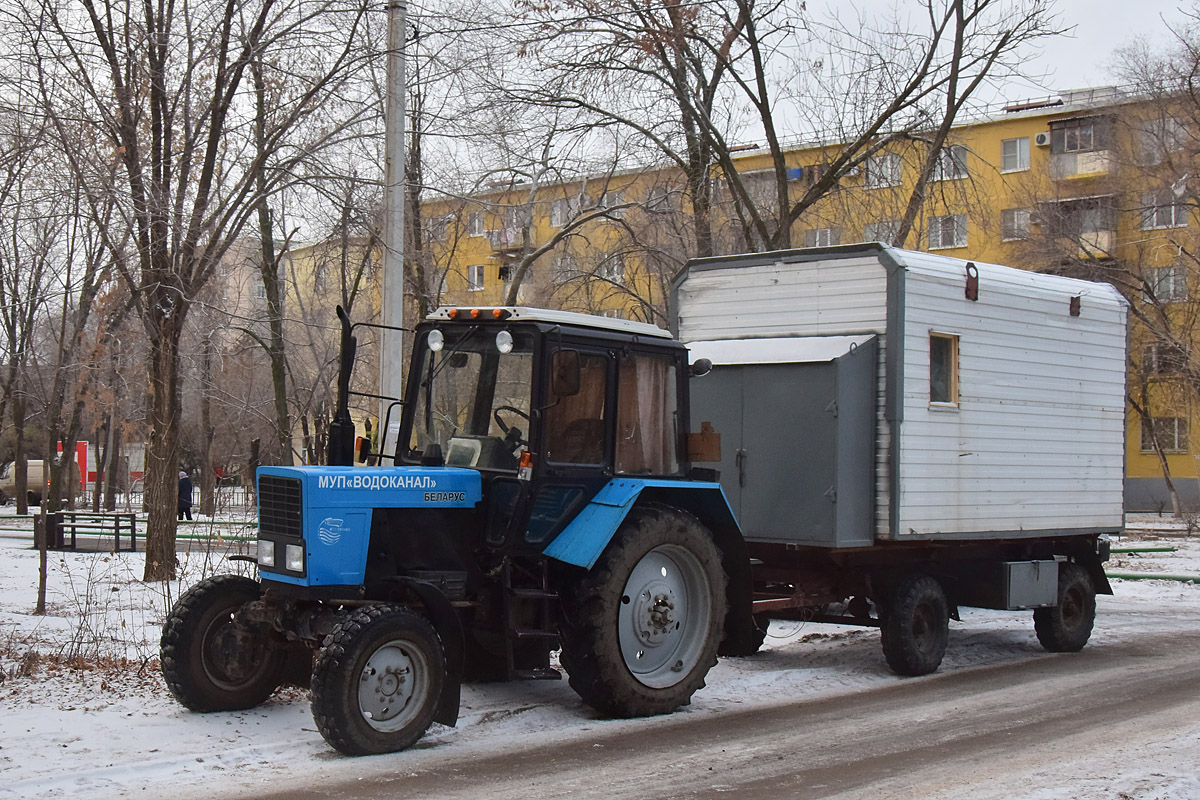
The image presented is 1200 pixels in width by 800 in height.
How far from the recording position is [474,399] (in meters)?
8.63

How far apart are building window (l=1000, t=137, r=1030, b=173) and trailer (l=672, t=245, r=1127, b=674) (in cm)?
3745

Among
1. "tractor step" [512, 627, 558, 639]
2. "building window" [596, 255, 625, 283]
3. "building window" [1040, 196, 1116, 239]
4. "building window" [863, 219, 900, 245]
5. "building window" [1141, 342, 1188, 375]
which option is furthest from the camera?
"building window" [1040, 196, 1116, 239]

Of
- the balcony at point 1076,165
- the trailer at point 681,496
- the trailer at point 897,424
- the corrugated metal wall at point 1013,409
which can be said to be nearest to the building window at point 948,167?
the corrugated metal wall at point 1013,409

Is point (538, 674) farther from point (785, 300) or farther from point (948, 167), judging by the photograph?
point (948, 167)

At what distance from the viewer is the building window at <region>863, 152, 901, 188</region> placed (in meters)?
19.2

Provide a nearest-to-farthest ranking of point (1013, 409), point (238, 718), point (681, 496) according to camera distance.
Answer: point (238, 718) < point (681, 496) < point (1013, 409)

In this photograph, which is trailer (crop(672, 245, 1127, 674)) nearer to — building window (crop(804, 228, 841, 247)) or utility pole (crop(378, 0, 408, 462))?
utility pole (crop(378, 0, 408, 462))

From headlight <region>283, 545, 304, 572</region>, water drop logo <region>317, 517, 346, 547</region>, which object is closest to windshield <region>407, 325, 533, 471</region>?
water drop logo <region>317, 517, 346, 547</region>

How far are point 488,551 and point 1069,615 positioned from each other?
6838 mm

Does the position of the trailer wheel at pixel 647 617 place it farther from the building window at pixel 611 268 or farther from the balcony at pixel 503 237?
the balcony at pixel 503 237

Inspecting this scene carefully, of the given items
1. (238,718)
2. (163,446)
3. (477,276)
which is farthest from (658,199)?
(477,276)

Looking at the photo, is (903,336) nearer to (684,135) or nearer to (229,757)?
(229,757)

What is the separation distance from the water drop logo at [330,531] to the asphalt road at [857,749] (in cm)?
145

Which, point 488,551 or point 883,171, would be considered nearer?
point 488,551
